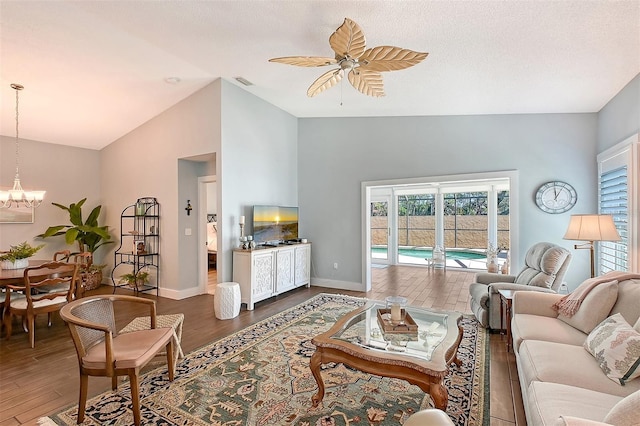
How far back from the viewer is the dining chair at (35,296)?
3.29 meters

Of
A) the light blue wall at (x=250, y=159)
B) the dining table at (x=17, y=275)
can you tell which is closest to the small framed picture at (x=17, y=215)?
the dining table at (x=17, y=275)

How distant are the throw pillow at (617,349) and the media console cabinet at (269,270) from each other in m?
3.84

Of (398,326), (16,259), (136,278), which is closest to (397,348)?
(398,326)

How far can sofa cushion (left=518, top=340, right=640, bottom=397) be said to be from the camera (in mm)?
1654

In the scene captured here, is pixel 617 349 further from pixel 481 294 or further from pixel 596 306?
pixel 481 294

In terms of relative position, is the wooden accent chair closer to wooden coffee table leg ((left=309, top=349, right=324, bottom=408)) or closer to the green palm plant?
wooden coffee table leg ((left=309, top=349, right=324, bottom=408))

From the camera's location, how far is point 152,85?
4.66 metres

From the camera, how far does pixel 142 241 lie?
18.8ft

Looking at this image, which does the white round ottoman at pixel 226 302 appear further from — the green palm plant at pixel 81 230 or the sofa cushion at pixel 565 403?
the sofa cushion at pixel 565 403

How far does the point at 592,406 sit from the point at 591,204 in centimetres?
405

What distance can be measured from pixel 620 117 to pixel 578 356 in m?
3.27

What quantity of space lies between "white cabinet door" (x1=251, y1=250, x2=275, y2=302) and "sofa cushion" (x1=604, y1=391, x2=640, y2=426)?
4098mm

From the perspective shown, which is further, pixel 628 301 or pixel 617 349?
pixel 628 301

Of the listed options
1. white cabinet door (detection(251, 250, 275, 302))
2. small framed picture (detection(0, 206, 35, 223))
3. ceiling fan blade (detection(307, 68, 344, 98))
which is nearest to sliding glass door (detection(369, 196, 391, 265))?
white cabinet door (detection(251, 250, 275, 302))
